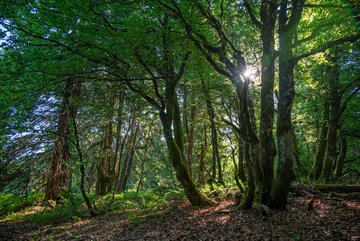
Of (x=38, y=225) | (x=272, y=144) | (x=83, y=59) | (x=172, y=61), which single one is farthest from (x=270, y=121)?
(x=38, y=225)

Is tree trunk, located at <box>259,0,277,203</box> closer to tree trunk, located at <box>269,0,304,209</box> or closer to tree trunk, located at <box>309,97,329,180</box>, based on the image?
tree trunk, located at <box>269,0,304,209</box>

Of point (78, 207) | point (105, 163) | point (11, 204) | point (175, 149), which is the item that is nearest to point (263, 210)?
point (175, 149)

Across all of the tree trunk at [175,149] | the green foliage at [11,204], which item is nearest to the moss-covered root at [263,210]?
the tree trunk at [175,149]

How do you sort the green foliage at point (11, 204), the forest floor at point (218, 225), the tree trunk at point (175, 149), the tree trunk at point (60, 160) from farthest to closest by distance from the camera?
the green foliage at point (11, 204), the tree trunk at point (60, 160), the tree trunk at point (175, 149), the forest floor at point (218, 225)

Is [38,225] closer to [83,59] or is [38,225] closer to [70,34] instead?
[83,59]

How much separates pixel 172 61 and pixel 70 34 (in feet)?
10.5

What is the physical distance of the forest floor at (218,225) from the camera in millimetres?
5617

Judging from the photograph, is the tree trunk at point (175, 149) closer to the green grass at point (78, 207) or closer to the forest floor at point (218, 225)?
the forest floor at point (218, 225)

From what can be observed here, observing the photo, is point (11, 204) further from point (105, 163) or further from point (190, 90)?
point (190, 90)

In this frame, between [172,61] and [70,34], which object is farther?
[172,61]

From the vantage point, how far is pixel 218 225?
6867 mm

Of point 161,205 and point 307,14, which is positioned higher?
point 307,14

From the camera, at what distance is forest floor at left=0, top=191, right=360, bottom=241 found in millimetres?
5617

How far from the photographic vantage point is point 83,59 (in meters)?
8.20
